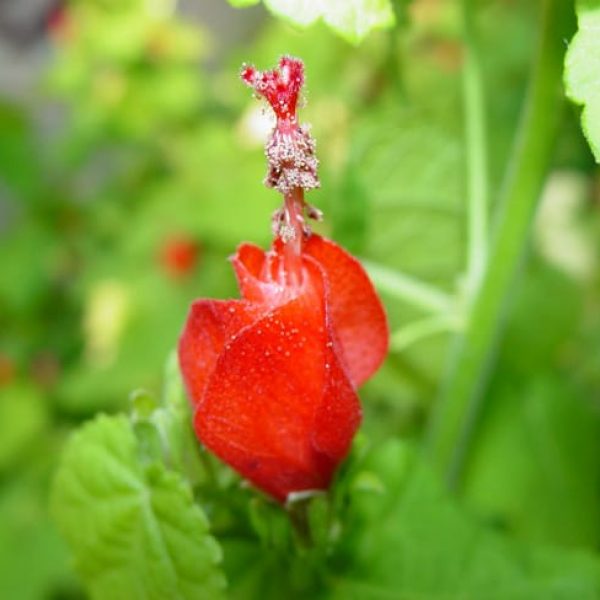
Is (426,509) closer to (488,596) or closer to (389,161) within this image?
(488,596)

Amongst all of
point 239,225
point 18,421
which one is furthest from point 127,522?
point 18,421

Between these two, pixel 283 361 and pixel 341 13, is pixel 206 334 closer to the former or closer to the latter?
pixel 283 361

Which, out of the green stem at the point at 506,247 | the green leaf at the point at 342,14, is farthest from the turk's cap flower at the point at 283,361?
the green stem at the point at 506,247

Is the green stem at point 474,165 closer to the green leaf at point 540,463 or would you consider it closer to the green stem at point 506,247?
the green stem at point 506,247

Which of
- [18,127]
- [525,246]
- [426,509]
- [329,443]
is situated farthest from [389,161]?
[18,127]

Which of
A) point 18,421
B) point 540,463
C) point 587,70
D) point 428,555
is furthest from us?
point 18,421

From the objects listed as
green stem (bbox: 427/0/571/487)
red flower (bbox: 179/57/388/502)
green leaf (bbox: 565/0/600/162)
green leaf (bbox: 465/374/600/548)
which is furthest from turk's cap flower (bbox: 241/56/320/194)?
green leaf (bbox: 465/374/600/548)

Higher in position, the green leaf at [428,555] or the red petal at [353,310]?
the red petal at [353,310]
